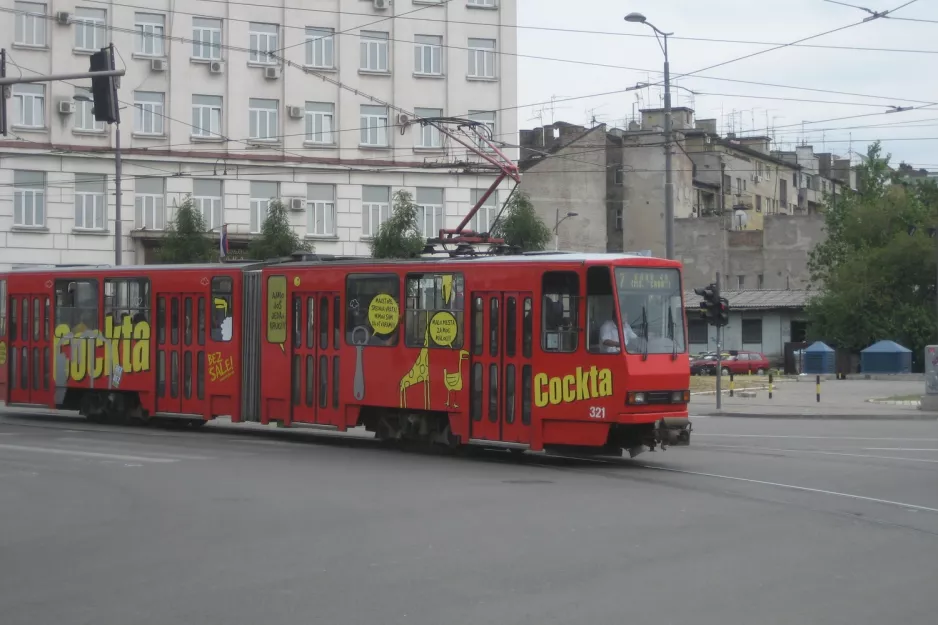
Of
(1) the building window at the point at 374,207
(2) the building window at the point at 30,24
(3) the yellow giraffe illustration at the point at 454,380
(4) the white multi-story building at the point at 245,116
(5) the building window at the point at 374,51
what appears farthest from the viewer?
(1) the building window at the point at 374,207

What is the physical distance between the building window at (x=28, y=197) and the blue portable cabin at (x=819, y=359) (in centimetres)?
3431

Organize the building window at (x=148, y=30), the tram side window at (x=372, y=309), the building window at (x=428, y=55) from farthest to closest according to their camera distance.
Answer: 1. the building window at (x=428, y=55)
2. the building window at (x=148, y=30)
3. the tram side window at (x=372, y=309)

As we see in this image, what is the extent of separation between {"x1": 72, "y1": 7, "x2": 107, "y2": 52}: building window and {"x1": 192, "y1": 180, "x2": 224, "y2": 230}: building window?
217 inches

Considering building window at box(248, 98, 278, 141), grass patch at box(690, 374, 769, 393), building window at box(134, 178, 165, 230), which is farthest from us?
grass patch at box(690, 374, 769, 393)

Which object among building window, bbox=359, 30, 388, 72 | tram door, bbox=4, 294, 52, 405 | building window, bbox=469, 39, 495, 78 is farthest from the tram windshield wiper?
building window, bbox=469, 39, 495, 78

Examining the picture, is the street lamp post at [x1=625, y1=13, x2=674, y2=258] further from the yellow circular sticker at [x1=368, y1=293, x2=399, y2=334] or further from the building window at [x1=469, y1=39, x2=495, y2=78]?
the building window at [x1=469, y1=39, x2=495, y2=78]

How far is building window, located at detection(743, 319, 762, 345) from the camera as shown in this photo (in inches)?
2687

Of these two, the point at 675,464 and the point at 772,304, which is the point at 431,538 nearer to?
the point at 675,464

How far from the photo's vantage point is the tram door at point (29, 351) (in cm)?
2630

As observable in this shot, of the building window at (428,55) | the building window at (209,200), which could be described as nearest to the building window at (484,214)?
the building window at (428,55)

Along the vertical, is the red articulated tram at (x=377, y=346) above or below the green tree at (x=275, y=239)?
below

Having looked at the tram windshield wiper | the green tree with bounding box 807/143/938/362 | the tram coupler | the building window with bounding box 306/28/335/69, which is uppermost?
the building window with bounding box 306/28/335/69

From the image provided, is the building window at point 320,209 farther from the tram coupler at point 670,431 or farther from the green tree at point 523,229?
the tram coupler at point 670,431

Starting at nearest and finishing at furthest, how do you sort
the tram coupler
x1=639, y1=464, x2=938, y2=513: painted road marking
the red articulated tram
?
x1=639, y1=464, x2=938, y2=513: painted road marking → the tram coupler → the red articulated tram
